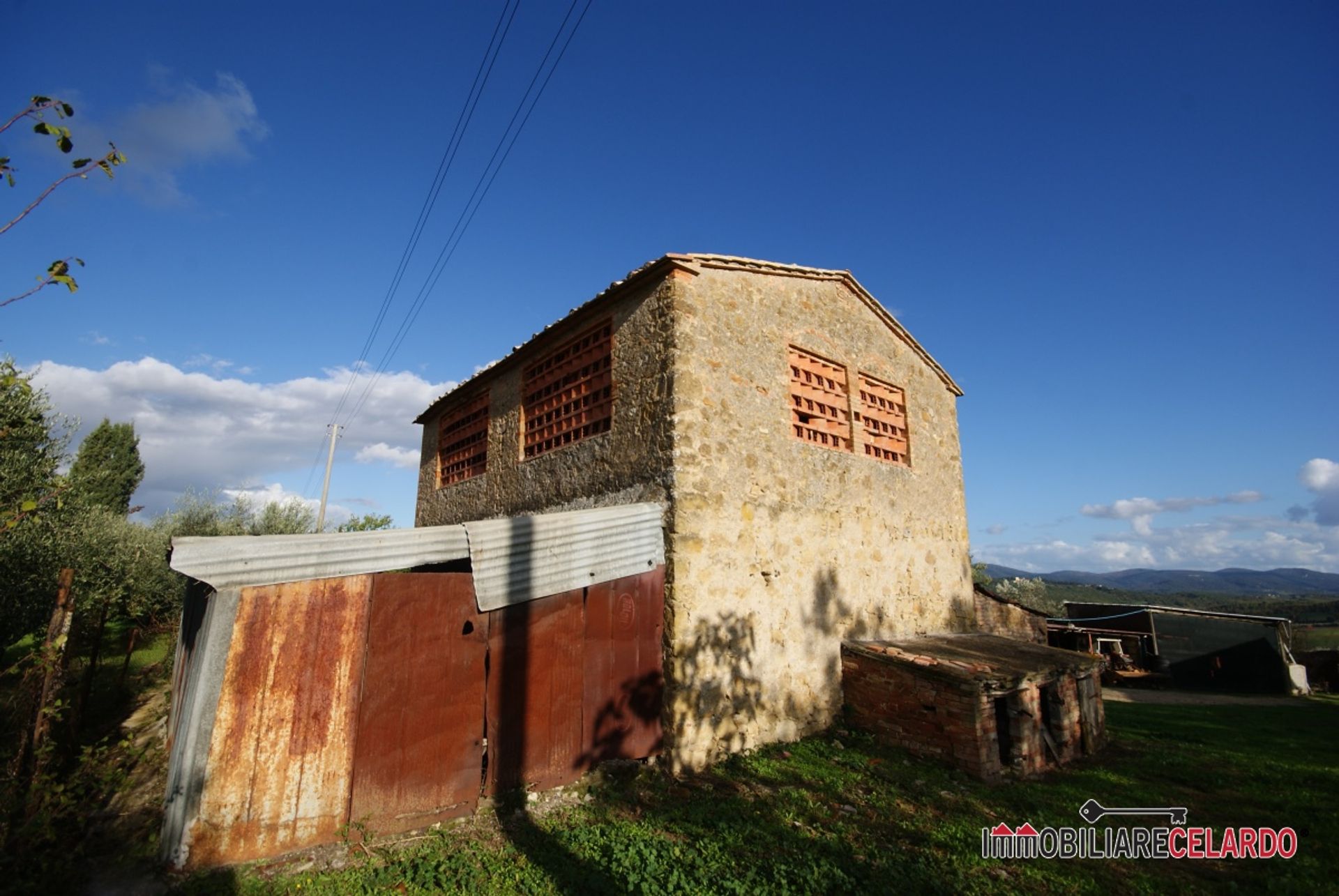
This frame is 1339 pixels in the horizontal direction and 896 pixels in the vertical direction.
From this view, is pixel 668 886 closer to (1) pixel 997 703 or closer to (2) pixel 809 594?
(2) pixel 809 594

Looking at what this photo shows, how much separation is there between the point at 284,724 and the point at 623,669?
3274 millimetres

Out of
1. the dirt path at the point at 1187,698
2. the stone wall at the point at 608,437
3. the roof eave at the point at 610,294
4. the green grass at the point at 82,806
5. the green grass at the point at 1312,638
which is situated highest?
the roof eave at the point at 610,294

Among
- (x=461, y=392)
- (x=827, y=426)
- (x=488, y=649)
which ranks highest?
(x=461, y=392)

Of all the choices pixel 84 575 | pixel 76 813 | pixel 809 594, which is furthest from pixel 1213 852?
pixel 84 575

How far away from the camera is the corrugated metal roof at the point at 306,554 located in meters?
4.56

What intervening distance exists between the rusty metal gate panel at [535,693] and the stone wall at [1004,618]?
29.7 ft

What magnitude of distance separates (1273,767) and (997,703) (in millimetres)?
3896

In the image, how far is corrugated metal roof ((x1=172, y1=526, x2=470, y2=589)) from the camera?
4559 mm

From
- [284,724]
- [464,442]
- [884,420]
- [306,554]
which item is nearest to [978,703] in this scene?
[884,420]

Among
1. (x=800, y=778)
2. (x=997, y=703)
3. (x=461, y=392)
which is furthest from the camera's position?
(x=461, y=392)

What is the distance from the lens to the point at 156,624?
16.3m

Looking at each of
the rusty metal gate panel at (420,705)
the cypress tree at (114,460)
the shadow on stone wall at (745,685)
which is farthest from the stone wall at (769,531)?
the cypress tree at (114,460)

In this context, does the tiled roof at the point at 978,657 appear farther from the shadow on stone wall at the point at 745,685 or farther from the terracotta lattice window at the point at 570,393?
the terracotta lattice window at the point at 570,393

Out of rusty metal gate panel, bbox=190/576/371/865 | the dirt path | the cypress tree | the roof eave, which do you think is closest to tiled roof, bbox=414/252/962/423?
the roof eave
